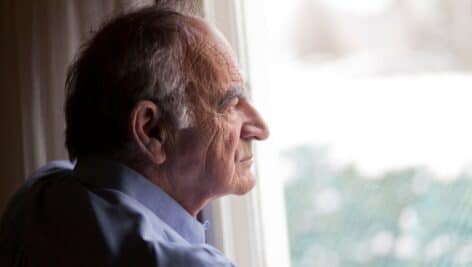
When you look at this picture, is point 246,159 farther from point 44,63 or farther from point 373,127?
point 44,63

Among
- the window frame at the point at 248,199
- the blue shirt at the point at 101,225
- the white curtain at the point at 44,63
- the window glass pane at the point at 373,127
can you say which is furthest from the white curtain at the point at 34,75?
the blue shirt at the point at 101,225

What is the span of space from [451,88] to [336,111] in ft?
0.89

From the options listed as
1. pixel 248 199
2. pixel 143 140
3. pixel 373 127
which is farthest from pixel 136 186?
pixel 373 127

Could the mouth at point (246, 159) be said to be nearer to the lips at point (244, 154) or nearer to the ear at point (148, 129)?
the lips at point (244, 154)

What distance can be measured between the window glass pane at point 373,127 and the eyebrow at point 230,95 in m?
0.50

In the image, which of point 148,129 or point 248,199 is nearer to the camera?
→ point 148,129

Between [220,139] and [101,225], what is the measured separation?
0.26 m

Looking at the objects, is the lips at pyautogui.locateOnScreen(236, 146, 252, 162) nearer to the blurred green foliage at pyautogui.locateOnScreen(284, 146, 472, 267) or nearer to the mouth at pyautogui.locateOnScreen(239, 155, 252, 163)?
the mouth at pyautogui.locateOnScreen(239, 155, 252, 163)

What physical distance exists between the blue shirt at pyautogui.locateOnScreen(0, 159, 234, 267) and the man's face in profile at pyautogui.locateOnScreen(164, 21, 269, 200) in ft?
0.19

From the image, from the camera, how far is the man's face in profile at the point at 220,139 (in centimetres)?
133

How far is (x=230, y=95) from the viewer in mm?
1362

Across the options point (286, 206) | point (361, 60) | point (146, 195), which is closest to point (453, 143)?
point (361, 60)

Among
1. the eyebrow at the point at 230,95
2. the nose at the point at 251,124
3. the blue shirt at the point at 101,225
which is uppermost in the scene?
the eyebrow at the point at 230,95

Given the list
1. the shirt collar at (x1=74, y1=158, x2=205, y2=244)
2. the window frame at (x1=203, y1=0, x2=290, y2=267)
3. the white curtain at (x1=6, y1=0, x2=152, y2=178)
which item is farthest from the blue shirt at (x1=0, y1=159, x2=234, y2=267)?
the white curtain at (x1=6, y1=0, x2=152, y2=178)
